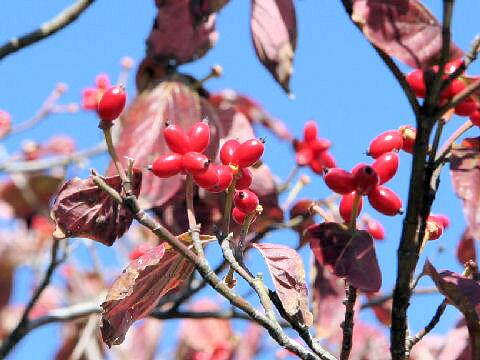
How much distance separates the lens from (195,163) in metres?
0.96

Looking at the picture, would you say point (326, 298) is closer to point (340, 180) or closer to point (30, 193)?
point (340, 180)

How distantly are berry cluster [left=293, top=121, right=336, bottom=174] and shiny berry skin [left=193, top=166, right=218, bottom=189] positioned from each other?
A: 2.80 feet

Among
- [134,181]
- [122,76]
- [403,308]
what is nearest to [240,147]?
[134,181]

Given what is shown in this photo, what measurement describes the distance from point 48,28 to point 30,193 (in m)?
1.19

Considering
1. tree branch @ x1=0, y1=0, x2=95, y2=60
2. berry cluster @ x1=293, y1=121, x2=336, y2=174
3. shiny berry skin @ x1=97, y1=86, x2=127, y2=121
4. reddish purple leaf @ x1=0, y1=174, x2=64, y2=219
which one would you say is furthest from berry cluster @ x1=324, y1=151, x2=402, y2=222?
reddish purple leaf @ x1=0, y1=174, x2=64, y2=219

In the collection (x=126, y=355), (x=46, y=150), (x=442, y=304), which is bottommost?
(x=126, y=355)

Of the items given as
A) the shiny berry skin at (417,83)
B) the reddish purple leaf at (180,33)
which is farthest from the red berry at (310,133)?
the shiny berry skin at (417,83)

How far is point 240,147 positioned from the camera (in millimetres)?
990

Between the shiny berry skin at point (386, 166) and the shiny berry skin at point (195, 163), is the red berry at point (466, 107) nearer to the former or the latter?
the shiny berry skin at point (386, 166)

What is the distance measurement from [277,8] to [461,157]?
0.43 meters

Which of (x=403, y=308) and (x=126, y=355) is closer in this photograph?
(x=403, y=308)

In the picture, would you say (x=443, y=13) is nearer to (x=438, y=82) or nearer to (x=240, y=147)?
(x=438, y=82)

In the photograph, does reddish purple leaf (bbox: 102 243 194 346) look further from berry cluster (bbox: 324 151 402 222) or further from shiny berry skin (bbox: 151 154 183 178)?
berry cluster (bbox: 324 151 402 222)

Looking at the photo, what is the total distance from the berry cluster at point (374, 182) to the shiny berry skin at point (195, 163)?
13 centimetres
